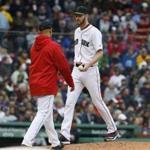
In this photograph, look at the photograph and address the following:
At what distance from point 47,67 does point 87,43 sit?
2.74 ft

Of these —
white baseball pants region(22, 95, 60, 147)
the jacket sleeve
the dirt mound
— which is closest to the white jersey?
the jacket sleeve

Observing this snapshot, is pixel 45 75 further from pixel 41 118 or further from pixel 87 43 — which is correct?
pixel 87 43

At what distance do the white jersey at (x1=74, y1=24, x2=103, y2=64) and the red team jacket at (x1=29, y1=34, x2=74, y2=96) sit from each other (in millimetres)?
595

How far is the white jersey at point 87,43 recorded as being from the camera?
34.7 feet

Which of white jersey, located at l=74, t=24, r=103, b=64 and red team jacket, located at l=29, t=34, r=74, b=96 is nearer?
red team jacket, located at l=29, t=34, r=74, b=96

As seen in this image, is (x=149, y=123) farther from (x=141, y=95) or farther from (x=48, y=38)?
(x=48, y=38)

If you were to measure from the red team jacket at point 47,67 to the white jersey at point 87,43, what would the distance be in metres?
0.59

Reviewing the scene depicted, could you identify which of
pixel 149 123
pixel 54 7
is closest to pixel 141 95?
pixel 149 123

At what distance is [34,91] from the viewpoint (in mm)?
10148

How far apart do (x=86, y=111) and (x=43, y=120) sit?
17.7 ft

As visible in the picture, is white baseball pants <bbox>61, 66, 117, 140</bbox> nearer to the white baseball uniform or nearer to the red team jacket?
the white baseball uniform

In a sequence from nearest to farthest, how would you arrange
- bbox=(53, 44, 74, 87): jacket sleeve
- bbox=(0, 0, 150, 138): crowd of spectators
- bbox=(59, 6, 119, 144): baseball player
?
bbox=(53, 44, 74, 87): jacket sleeve < bbox=(59, 6, 119, 144): baseball player < bbox=(0, 0, 150, 138): crowd of spectators

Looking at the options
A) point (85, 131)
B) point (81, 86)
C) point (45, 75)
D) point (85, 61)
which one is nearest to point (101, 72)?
point (85, 131)

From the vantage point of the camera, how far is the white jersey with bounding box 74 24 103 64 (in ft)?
34.7
